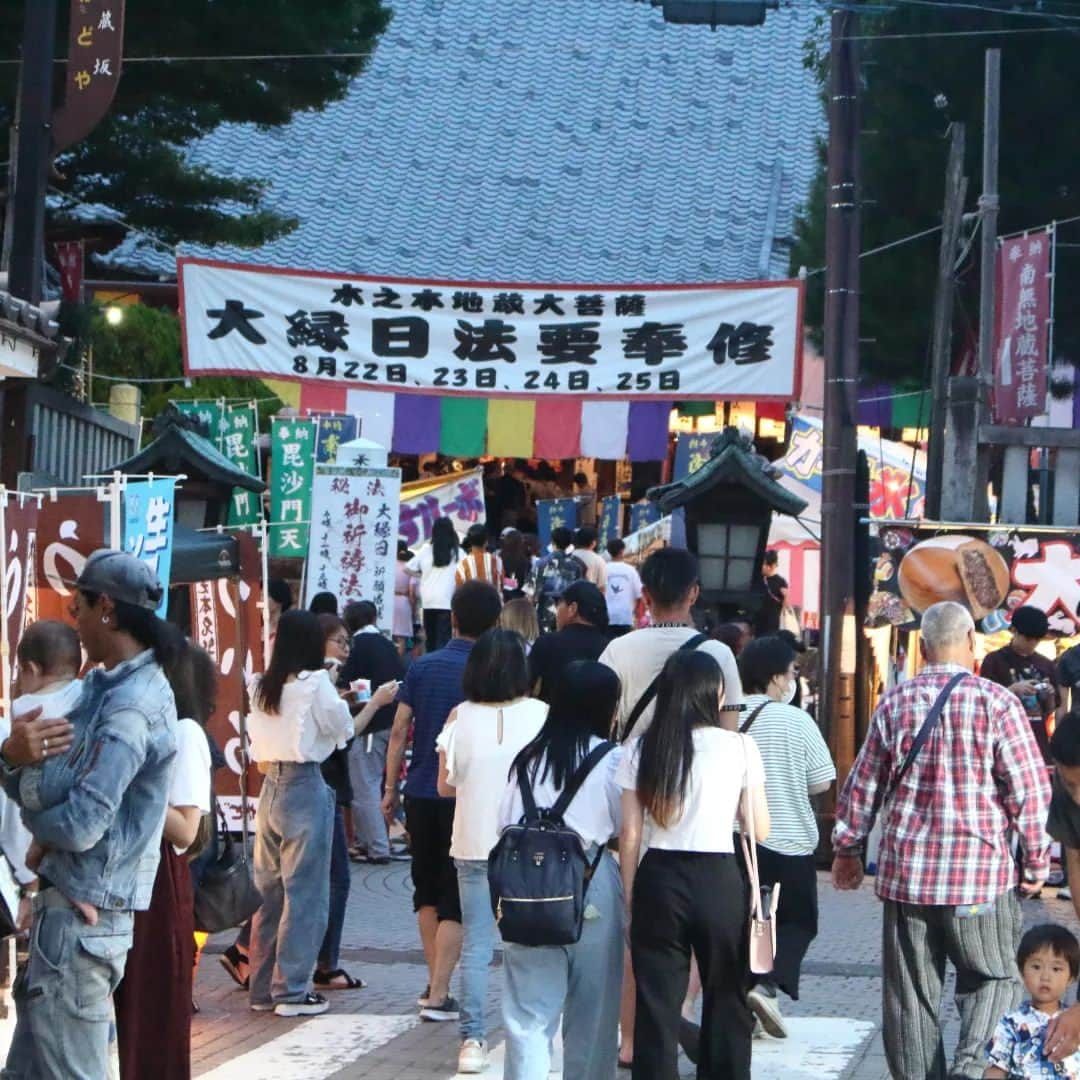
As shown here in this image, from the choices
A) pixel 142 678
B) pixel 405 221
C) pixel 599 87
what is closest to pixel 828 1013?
pixel 142 678

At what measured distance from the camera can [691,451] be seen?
24250 millimetres

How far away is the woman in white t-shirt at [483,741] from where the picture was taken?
7.55 metres

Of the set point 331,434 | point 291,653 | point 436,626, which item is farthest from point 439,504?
point 291,653

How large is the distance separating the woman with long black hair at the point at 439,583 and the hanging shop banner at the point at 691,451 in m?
5.69

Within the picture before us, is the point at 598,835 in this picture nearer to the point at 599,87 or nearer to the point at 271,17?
the point at 271,17

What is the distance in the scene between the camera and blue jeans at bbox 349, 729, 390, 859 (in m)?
Result: 14.2

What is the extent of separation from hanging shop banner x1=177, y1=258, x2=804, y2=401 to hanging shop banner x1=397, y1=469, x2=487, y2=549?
682 centimetres

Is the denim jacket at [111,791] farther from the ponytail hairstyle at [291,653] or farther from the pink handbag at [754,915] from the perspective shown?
the ponytail hairstyle at [291,653]

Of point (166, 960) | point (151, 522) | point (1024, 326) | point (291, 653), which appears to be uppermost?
point (1024, 326)

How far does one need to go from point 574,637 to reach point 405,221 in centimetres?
2518

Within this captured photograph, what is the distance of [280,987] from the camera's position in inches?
348

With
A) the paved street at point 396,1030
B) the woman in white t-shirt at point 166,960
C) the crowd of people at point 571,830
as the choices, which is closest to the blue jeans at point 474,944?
the crowd of people at point 571,830

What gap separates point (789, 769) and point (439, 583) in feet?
35.6

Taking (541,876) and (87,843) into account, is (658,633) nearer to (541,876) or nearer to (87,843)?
(541,876)
